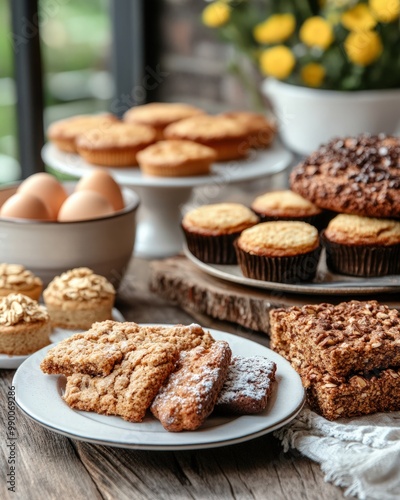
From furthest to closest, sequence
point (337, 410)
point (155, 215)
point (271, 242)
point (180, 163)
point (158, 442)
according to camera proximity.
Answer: point (155, 215)
point (180, 163)
point (271, 242)
point (337, 410)
point (158, 442)

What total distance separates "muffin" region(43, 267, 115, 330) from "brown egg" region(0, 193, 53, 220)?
16cm

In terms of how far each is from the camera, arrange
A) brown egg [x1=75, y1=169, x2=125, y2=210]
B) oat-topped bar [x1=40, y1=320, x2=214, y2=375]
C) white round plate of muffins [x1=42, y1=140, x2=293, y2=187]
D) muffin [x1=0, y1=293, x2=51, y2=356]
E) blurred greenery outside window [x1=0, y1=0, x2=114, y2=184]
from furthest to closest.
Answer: blurred greenery outside window [x1=0, y1=0, x2=114, y2=184], white round plate of muffins [x1=42, y1=140, x2=293, y2=187], brown egg [x1=75, y1=169, x2=125, y2=210], muffin [x1=0, y1=293, x2=51, y2=356], oat-topped bar [x1=40, y1=320, x2=214, y2=375]

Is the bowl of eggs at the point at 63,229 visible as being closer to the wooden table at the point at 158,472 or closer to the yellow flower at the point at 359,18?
the wooden table at the point at 158,472

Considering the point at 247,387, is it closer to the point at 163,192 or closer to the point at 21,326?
the point at 21,326

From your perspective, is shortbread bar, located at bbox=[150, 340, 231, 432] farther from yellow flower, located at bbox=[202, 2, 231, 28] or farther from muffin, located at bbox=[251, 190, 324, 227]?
yellow flower, located at bbox=[202, 2, 231, 28]

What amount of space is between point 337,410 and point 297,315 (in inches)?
6.9

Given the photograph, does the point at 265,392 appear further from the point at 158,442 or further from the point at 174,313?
the point at 174,313

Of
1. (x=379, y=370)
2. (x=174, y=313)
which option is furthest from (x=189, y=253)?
(x=379, y=370)

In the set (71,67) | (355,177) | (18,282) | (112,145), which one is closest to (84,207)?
(18,282)

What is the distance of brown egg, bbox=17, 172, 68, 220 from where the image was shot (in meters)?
1.74

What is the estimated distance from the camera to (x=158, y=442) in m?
1.12

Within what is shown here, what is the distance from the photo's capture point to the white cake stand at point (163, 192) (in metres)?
2.06

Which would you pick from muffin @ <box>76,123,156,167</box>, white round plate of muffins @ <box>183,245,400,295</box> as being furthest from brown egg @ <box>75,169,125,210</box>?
muffin @ <box>76,123,156,167</box>

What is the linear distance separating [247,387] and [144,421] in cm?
15
